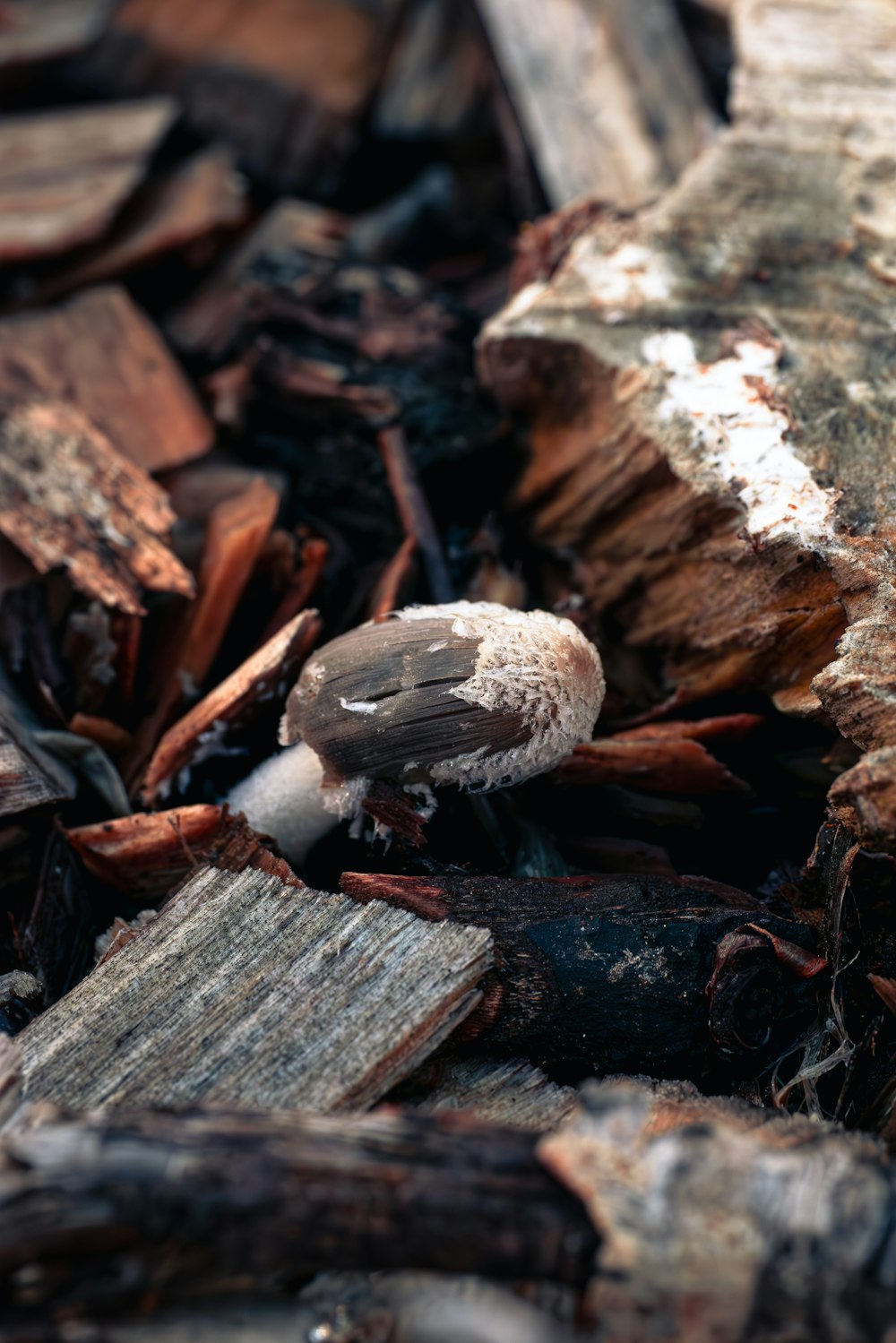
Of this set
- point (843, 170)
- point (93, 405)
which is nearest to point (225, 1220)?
point (93, 405)

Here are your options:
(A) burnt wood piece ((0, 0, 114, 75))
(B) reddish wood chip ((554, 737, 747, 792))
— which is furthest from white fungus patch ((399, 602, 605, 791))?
(A) burnt wood piece ((0, 0, 114, 75))

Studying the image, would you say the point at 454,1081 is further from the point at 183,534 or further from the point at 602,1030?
the point at 183,534

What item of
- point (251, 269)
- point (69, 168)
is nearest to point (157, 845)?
point (251, 269)

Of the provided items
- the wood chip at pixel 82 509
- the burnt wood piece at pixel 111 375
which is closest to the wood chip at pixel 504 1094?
the wood chip at pixel 82 509

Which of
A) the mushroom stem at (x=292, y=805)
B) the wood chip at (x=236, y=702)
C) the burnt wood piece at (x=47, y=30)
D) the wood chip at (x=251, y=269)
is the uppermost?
the burnt wood piece at (x=47, y=30)

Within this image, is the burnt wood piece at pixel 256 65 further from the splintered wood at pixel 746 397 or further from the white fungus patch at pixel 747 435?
the white fungus patch at pixel 747 435

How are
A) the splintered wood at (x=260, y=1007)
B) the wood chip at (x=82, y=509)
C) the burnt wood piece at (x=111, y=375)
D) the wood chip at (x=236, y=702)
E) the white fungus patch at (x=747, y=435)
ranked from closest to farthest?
the splintered wood at (x=260, y=1007) → the white fungus patch at (x=747, y=435) → the wood chip at (x=236, y=702) → the wood chip at (x=82, y=509) → the burnt wood piece at (x=111, y=375)

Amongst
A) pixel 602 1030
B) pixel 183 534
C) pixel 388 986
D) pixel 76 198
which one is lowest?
pixel 602 1030
